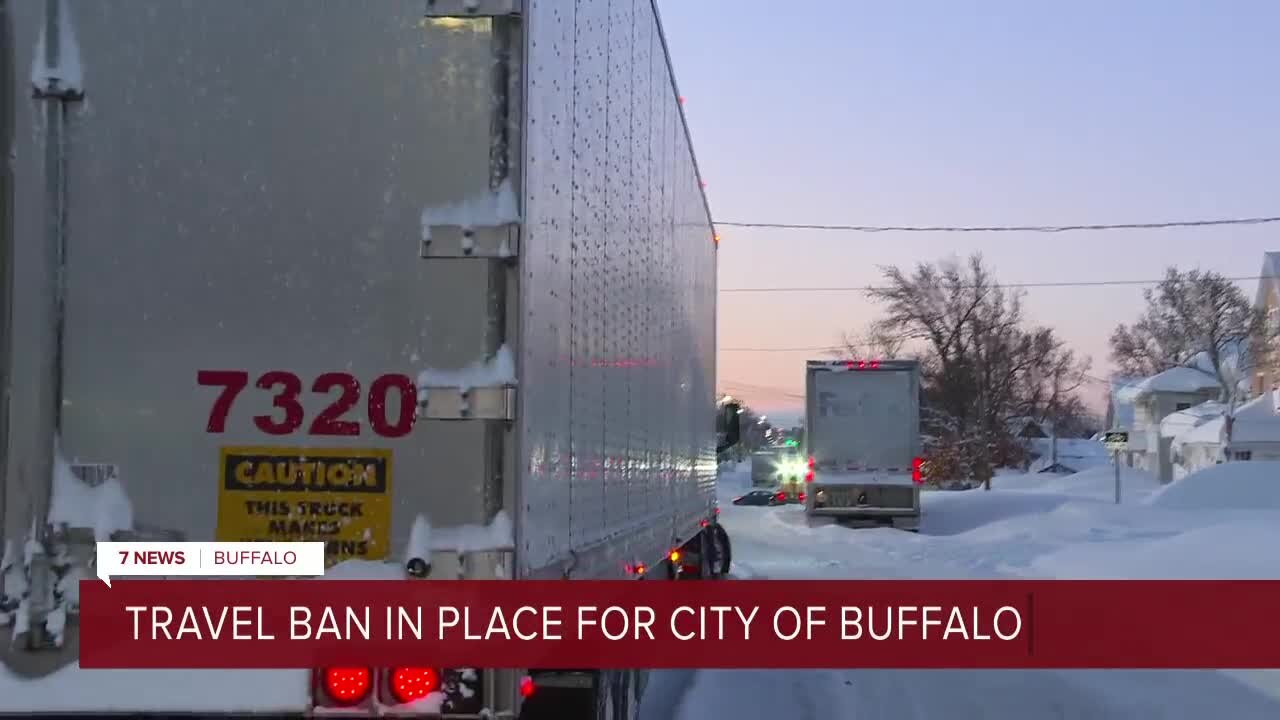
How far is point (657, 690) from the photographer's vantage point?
10.0 meters

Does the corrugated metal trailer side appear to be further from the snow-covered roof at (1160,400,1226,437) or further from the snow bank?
the snow-covered roof at (1160,400,1226,437)

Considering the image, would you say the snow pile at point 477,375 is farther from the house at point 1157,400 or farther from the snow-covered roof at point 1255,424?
the house at point 1157,400

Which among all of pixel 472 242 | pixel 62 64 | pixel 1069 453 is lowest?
pixel 1069 453

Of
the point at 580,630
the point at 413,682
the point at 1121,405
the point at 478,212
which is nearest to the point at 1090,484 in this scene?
the point at 580,630

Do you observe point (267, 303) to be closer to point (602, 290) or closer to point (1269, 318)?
point (602, 290)

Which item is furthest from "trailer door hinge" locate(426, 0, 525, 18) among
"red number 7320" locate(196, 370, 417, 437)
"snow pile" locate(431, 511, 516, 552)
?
"snow pile" locate(431, 511, 516, 552)

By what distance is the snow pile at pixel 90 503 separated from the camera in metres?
4.00

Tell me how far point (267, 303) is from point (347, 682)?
1.19m

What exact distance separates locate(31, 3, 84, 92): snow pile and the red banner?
1554mm

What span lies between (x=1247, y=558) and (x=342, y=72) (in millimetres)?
16406

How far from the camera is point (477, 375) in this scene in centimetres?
393

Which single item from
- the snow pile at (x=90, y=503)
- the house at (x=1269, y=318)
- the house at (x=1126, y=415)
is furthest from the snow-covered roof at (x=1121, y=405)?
the snow pile at (x=90, y=503)

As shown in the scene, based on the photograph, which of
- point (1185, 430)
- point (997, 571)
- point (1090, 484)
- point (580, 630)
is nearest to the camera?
point (580, 630)

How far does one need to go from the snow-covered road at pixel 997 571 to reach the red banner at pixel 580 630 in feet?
1.07
